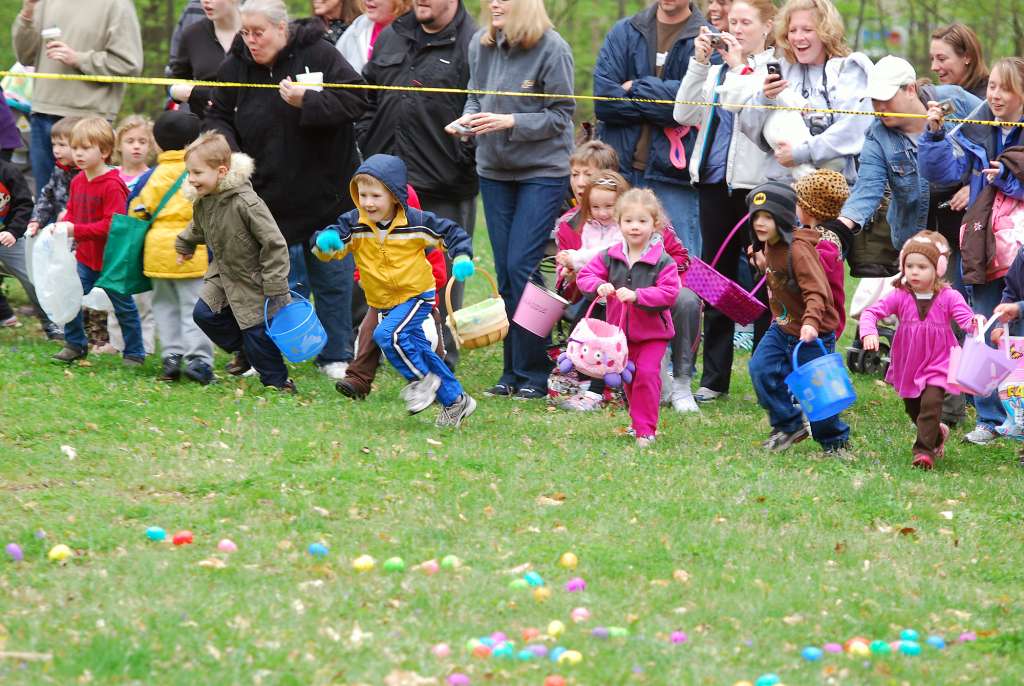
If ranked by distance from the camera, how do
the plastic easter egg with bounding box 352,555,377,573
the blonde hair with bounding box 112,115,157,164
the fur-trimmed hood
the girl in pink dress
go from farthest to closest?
1. the blonde hair with bounding box 112,115,157,164
2. the fur-trimmed hood
3. the girl in pink dress
4. the plastic easter egg with bounding box 352,555,377,573

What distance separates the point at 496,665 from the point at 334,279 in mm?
5353

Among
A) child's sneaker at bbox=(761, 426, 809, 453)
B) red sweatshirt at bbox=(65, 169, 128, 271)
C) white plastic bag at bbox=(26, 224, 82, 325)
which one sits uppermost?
red sweatshirt at bbox=(65, 169, 128, 271)

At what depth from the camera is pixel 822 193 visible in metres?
7.63

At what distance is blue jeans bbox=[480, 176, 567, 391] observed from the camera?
29.7 ft

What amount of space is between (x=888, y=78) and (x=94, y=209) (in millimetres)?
5253

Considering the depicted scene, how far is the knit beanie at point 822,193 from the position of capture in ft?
25.0

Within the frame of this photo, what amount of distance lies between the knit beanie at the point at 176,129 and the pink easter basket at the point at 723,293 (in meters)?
3.37

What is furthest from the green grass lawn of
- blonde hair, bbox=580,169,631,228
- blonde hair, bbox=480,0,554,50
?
blonde hair, bbox=480,0,554,50

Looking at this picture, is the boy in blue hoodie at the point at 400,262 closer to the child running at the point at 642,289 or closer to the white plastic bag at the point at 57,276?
the child running at the point at 642,289

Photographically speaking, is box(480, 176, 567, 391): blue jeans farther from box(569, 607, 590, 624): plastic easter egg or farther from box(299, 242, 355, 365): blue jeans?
box(569, 607, 590, 624): plastic easter egg

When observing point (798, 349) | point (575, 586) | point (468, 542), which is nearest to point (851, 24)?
point (798, 349)

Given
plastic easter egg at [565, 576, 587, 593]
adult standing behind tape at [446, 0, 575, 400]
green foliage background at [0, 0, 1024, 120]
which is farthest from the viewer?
green foliage background at [0, 0, 1024, 120]

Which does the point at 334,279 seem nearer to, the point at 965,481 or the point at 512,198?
the point at 512,198

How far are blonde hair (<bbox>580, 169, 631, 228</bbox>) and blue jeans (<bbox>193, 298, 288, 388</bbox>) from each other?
2195 millimetres
